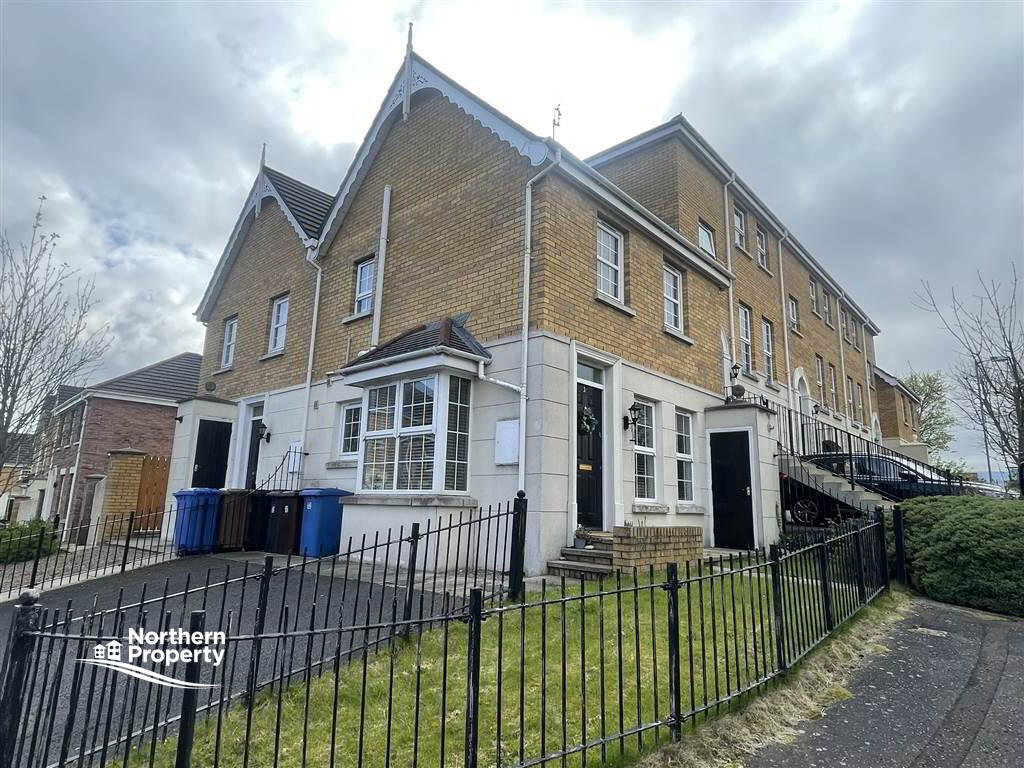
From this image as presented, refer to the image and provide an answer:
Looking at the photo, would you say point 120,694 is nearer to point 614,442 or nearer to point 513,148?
point 614,442

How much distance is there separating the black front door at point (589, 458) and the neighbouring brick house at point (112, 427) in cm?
1654

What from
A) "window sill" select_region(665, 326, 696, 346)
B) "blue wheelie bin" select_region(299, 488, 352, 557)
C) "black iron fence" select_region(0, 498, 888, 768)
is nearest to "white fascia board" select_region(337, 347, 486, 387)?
"blue wheelie bin" select_region(299, 488, 352, 557)

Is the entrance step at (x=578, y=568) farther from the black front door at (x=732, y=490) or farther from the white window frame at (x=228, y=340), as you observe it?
the white window frame at (x=228, y=340)

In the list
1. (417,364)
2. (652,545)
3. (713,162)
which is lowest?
(652,545)

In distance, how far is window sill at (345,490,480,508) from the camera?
906 cm

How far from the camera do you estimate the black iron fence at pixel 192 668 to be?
279 centimetres

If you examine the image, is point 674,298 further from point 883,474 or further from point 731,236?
point 883,474

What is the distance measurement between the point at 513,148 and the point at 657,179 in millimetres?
6405

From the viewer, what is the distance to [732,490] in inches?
471

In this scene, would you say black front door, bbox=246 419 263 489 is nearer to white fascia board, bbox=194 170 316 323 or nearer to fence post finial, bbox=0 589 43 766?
white fascia board, bbox=194 170 316 323

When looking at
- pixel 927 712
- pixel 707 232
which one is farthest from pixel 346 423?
pixel 707 232

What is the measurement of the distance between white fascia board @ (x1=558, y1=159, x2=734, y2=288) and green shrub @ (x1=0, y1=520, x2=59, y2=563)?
11.5m

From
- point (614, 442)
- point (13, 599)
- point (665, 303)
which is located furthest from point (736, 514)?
point (13, 599)

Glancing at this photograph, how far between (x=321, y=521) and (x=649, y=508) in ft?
18.8
